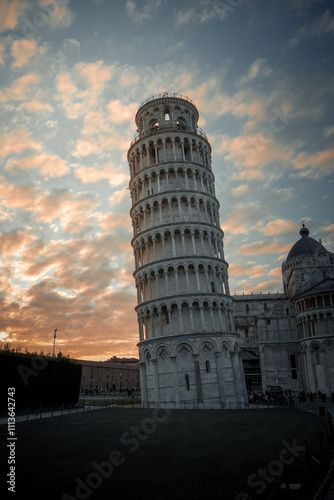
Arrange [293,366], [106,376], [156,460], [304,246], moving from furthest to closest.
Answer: [106,376] → [304,246] → [293,366] → [156,460]

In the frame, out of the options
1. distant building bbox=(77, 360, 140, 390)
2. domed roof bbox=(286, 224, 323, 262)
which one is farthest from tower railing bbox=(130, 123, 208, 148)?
distant building bbox=(77, 360, 140, 390)

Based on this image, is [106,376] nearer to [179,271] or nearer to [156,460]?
[179,271]

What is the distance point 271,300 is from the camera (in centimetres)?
9012

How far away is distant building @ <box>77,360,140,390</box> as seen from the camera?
111 m

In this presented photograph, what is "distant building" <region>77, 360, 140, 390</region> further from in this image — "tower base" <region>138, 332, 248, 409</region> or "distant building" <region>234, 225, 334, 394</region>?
"tower base" <region>138, 332, 248, 409</region>

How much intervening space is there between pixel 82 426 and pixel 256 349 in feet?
190

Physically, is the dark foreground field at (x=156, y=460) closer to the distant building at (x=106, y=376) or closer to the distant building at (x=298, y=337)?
the distant building at (x=298, y=337)

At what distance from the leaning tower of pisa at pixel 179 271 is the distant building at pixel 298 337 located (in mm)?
23004

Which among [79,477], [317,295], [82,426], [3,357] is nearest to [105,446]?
[79,477]

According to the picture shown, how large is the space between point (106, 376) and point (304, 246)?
2937 inches

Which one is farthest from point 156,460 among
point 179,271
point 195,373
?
point 179,271

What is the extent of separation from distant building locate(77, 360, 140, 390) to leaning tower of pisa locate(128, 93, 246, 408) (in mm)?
67546

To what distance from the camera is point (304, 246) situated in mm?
→ 92938

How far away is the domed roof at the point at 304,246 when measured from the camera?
91.4 m
